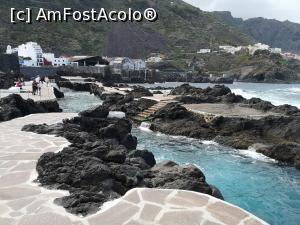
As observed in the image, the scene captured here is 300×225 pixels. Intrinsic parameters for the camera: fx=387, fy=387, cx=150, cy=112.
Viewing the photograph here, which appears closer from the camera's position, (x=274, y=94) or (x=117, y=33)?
(x=274, y=94)

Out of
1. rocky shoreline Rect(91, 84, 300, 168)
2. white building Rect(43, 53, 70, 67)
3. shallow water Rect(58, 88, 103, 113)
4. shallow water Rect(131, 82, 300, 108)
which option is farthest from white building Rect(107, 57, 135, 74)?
rocky shoreline Rect(91, 84, 300, 168)

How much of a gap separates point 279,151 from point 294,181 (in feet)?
10.5

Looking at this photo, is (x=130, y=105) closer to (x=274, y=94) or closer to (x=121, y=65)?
(x=274, y=94)

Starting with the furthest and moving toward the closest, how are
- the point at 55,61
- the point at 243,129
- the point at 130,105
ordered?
the point at 55,61 < the point at 130,105 < the point at 243,129

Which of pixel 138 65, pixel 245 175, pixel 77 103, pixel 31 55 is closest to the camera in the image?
pixel 245 175

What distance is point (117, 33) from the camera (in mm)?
153375

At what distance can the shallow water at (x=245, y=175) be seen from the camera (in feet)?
41.2

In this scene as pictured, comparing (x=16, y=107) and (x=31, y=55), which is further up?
(x=31, y=55)

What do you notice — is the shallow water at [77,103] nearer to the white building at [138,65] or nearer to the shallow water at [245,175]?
the shallow water at [245,175]

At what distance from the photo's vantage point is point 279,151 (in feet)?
60.2

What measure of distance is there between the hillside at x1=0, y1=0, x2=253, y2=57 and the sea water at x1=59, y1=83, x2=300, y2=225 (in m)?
93.0

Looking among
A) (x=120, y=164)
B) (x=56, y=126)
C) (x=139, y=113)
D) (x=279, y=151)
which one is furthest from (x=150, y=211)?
(x=139, y=113)

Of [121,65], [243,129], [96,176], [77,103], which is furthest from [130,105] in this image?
[121,65]

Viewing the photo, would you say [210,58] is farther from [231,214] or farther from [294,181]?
[231,214]
